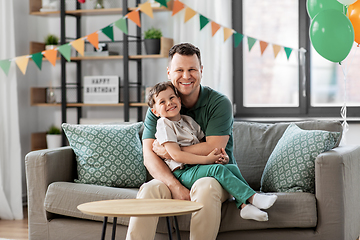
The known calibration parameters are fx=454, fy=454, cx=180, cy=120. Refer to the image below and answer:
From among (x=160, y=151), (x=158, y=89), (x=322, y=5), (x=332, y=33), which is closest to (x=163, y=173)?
(x=160, y=151)

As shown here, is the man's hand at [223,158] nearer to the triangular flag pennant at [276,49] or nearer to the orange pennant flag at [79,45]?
the triangular flag pennant at [276,49]

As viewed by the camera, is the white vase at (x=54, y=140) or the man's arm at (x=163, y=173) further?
the white vase at (x=54, y=140)

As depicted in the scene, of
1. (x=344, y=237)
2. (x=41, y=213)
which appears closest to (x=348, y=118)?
(x=344, y=237)

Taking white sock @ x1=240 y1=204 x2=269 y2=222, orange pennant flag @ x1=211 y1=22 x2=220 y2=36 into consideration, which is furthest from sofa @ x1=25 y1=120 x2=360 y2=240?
orange pennant flag @ x1=211 y1=22 x2=220 y2=36

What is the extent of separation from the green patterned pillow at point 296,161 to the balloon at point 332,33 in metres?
0.56

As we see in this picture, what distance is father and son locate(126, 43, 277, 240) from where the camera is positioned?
6.38ft

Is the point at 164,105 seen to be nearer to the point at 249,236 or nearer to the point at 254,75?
the point at 249,236

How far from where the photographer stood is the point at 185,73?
2170 millimetres

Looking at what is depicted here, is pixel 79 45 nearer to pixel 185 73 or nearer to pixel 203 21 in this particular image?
pixel 203 21

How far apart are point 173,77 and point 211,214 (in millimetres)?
693

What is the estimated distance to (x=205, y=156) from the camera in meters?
2.10

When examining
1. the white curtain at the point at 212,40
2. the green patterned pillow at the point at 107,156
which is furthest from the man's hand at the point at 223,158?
the white curtain at the point at 212,40

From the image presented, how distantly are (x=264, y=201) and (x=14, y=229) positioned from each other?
2.06m

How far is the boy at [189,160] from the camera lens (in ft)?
6.49
